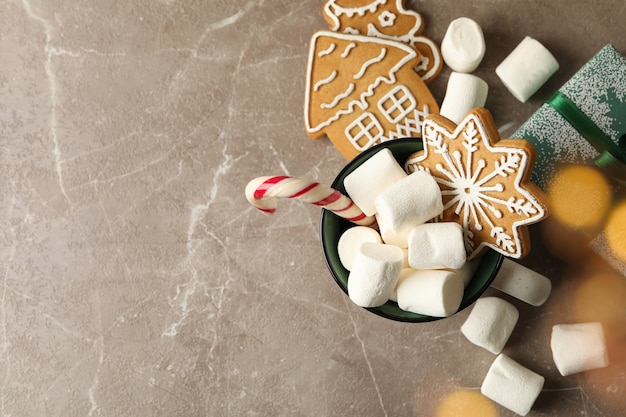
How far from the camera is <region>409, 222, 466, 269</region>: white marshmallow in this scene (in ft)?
2.71

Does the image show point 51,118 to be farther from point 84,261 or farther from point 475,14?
point 475,14

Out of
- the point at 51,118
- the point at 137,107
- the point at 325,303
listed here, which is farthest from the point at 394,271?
the point at 51,118

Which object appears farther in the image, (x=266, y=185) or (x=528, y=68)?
(x=528, y=68)

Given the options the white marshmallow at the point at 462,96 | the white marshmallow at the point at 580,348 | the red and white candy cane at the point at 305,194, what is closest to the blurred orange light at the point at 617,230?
the white marshmallow at the point at 580,348

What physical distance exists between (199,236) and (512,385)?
1.76 ft

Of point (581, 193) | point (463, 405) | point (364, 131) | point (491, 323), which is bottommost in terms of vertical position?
point (463, 405)

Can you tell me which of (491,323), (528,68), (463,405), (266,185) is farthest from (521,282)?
(266,185)

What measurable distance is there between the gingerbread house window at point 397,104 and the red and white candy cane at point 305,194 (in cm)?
23

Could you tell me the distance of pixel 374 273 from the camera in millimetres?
829

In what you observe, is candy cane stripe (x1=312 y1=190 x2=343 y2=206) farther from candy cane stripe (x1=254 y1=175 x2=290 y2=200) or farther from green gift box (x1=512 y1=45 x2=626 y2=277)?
green gift box (x1=512 y1=45 x2=626 y2=277)

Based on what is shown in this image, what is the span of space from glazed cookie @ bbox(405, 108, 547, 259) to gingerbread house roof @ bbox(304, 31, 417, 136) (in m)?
0.23

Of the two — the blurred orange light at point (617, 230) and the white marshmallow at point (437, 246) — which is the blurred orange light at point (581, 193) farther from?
the white marshmallow at point (437, 246)

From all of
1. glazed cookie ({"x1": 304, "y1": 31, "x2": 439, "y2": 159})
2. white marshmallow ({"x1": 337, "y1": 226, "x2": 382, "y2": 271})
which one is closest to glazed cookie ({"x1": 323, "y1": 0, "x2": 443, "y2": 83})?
glazed cookie ({"x1": 304, "y1": 31, "x2": 439, "y2": 159})

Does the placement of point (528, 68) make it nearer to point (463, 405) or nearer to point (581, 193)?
point (581, 193)
